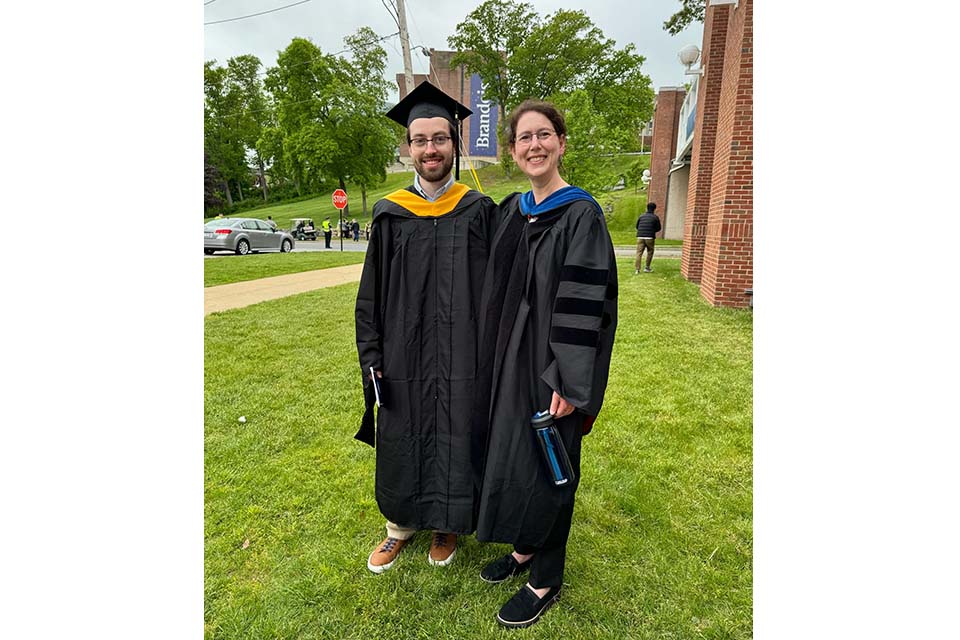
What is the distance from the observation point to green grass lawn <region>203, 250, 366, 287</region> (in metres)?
10.9

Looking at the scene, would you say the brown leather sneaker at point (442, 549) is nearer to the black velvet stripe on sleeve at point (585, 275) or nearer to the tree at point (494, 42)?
the black velvet stripe on sleeve at point (585, 275)

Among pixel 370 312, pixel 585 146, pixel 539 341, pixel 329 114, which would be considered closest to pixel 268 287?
pixel 370 312

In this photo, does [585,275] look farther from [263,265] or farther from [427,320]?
[263,265]

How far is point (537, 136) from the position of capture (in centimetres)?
177

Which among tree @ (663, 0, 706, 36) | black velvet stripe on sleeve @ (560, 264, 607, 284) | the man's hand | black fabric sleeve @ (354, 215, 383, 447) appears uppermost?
tree @ (663, 0, 706, 36)

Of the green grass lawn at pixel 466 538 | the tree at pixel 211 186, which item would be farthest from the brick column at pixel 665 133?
the tree at pixel 211 186

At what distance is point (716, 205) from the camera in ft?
23.7

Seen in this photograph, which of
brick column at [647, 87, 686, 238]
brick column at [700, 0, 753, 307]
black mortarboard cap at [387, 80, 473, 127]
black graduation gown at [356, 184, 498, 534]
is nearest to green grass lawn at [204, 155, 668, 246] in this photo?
brick column at [647, 87, 686, 238]

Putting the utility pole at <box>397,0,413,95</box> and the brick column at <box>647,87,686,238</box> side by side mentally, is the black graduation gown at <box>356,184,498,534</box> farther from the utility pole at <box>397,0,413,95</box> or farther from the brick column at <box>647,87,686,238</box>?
the brick column at <box>647,87,686,238</box>

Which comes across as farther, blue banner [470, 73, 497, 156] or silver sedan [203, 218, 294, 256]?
blue banner [470, 73, 497, 156]

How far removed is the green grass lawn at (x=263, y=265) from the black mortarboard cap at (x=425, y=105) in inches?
361

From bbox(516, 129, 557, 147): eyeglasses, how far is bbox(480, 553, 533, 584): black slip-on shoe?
6.21ft

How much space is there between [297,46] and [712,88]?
31424mm

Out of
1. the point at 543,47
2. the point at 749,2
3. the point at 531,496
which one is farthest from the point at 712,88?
the point at 543,47
